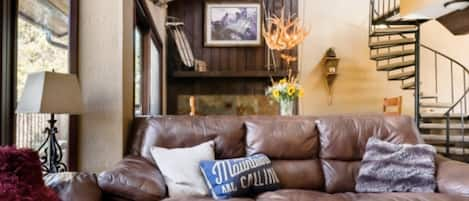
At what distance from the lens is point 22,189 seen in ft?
5.29

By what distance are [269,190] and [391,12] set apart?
4651 mm

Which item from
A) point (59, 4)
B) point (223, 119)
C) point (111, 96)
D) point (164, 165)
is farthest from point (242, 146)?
point (59, 4)

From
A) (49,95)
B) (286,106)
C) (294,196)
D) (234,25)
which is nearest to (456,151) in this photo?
(286,106)

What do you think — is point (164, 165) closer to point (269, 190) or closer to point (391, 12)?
point (269, 190)

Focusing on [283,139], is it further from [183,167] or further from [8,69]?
[8,69]

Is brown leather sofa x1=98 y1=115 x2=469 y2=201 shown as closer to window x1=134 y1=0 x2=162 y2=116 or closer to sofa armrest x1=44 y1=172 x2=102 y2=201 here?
sofa armrest x1=44 y1=172 x2=102 y2=201

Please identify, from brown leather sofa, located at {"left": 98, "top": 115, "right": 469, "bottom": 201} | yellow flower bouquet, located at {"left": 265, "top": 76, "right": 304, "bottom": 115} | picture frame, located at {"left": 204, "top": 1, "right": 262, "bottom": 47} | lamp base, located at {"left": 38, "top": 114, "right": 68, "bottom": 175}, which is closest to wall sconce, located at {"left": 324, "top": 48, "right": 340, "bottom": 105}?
picture frame, located at {"left": 204, "top": 1, "right": 262, "bottom": 47}

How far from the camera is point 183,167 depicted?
2695 millimetres

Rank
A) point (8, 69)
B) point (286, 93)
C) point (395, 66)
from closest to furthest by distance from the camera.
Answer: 1. point (8, 69)
2. point (286, 93)
3. point (395, 66)

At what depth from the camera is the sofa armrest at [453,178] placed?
8.33 ft

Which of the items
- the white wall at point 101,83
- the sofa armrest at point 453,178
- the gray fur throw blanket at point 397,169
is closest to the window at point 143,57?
the white wall at point 101,83

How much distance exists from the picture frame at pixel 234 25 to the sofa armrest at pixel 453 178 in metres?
4.91

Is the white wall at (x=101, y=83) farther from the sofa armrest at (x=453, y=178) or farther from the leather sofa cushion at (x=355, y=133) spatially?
the sofa armrest at (x=453, y=178)

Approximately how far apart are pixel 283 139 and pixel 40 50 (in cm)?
176
